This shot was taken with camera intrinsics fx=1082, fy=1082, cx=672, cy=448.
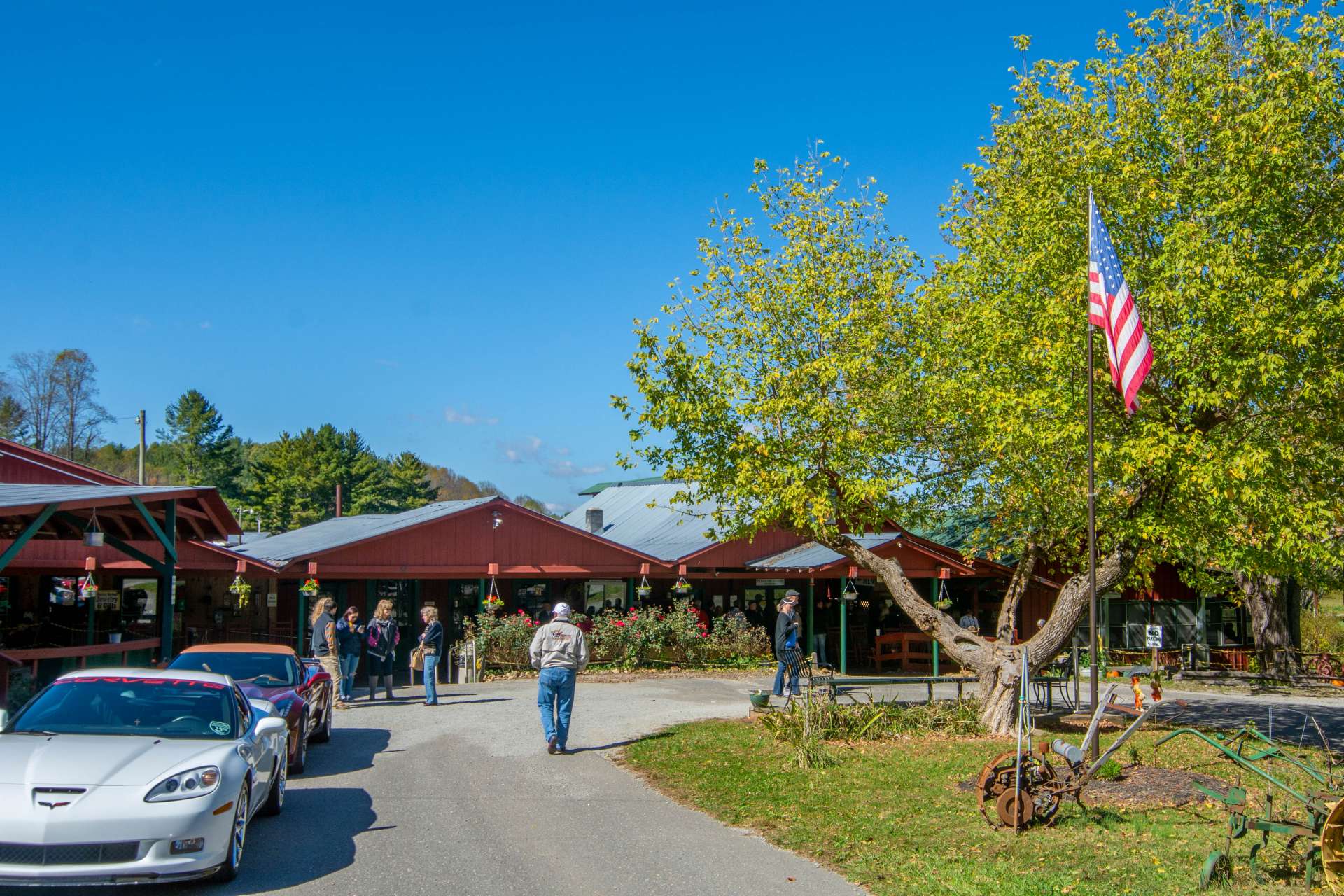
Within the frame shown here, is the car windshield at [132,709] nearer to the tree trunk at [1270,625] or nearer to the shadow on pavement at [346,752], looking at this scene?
the shadow on pavement at [346,752]

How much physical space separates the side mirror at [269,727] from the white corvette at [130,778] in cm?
Answer: 2

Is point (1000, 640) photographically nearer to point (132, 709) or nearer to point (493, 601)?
point (493, 601)

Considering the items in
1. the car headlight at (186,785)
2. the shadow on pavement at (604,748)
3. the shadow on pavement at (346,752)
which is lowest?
the shadow on pavement at (604,748)

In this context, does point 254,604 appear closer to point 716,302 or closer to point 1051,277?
point 716,302

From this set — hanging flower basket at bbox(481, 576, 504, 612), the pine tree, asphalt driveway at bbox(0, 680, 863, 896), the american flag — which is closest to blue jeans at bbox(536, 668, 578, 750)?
asphalt driveway at bbox(0, 680, 863, 896)

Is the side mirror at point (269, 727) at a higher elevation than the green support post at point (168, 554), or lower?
lower

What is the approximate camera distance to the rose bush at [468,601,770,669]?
2341 cm

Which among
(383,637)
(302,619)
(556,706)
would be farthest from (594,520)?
(556,706)

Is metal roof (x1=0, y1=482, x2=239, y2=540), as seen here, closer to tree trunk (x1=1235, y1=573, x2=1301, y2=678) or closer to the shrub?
tree trunk (x1=1235, y1=573, x2=1301, y2=678)

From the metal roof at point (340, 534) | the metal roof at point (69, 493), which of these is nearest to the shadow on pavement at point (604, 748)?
the metal roof at point (69, 493)

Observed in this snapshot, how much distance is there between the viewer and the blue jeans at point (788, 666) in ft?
59.1

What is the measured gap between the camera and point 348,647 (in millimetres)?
18094

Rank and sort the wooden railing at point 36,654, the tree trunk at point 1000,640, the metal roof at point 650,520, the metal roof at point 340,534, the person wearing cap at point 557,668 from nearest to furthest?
1. the person wearing cap at point 557,668
2. the wooden railing at point 36,654
3. the tree trunk at point 1000,640
4. the metal roof at point 340,534
5. the metal roof at point 650,520

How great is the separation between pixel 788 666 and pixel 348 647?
24.1ft
